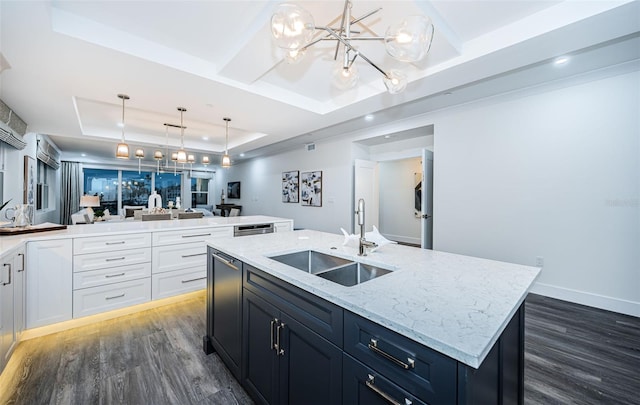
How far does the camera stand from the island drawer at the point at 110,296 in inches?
93.5

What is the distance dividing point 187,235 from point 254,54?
2.07m

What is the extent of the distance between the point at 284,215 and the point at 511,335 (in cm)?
652

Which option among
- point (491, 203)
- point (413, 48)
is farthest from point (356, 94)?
point (491, 203)

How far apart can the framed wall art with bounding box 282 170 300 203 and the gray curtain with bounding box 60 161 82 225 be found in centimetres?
666

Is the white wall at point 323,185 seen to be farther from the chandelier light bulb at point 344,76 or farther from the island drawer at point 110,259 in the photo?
the island drawer at point 110,259

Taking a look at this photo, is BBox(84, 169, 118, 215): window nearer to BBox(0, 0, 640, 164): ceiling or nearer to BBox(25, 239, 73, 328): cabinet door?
BBox(0, 0, 640, 164): ceiling

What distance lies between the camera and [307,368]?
1.13 meters

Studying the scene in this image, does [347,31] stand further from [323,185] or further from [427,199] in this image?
[323,185]

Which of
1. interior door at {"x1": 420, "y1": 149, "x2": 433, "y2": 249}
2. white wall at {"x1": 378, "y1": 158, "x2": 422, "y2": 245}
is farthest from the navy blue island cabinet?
white wall at {"x1": 378, "y1": 158, "x2": 422, "y2": 245}

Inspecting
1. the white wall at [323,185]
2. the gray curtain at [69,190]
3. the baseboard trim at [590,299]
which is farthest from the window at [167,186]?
the baseboard trim at [590,299]

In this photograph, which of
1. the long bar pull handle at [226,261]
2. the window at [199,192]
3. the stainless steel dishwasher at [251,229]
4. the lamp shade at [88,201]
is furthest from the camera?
the window at [199,192]

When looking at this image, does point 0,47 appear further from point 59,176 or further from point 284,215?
point 59,176

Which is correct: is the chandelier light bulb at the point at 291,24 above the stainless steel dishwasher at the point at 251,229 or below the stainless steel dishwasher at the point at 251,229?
above

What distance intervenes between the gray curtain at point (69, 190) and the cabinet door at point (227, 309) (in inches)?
351
